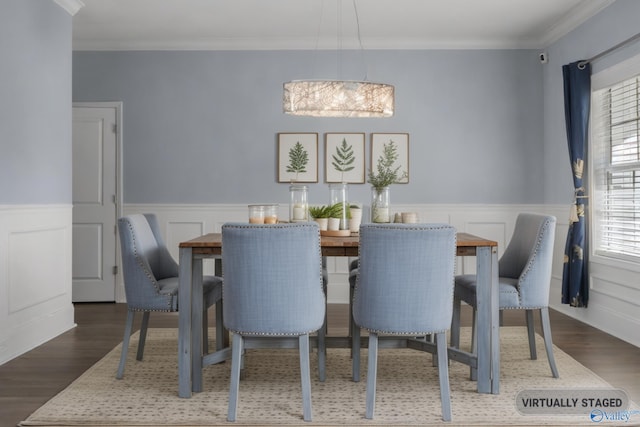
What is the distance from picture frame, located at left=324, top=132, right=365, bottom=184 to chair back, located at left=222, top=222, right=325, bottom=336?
10.6 ft

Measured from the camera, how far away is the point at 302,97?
3.52 metres

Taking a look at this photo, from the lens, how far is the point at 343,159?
5.84 meters

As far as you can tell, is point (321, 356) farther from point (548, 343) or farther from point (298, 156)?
point (298, 156)

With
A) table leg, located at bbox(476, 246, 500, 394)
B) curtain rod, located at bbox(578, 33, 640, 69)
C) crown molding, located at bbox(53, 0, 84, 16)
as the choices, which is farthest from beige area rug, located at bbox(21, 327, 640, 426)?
crown molding, located at bbox(53, 0, 84, 16)

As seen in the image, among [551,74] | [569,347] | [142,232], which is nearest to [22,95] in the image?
[142,232]

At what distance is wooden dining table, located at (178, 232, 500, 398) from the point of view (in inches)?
116

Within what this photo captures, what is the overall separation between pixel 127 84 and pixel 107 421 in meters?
4.08

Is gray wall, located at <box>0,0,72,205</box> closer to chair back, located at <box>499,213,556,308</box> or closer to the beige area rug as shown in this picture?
the beige area rug

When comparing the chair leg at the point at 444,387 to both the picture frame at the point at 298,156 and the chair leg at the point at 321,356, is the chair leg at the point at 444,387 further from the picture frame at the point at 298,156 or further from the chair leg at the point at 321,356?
the picture frame at the point at 298,156

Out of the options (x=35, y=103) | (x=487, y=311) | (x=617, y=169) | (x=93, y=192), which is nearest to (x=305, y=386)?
(x=487, y=311)

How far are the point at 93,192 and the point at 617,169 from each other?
4801mm

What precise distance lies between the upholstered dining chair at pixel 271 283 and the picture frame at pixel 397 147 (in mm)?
3302

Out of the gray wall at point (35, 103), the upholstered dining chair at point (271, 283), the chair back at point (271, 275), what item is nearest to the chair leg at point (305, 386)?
the upholstered dining chair at point (271, 283)

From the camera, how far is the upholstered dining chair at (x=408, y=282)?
8.59 feet
